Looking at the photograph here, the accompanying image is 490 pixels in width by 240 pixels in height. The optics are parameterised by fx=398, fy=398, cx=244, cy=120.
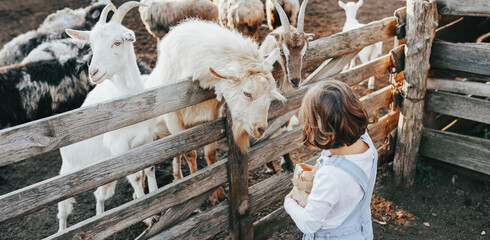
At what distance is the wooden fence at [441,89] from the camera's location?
395 cm

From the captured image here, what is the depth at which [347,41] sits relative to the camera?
3.87 m

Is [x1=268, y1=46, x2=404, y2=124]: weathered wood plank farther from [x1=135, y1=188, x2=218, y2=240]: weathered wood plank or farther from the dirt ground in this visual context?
the dirt ground

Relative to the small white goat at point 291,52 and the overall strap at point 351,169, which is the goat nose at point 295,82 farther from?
the overall strap at point 351,169

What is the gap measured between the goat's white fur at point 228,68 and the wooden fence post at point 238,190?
6 centimetres

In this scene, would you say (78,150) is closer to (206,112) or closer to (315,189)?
(206,112)

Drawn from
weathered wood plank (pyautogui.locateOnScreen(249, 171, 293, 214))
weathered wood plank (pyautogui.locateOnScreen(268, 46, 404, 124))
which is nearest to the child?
weathered wood plank (pyautogui.locateOnScreen(268, 46, 404, 124))

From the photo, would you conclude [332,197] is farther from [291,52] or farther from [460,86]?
[460,86]

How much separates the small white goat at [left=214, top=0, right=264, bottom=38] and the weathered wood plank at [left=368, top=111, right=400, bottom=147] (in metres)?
3.42

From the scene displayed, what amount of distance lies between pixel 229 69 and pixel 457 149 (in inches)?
115

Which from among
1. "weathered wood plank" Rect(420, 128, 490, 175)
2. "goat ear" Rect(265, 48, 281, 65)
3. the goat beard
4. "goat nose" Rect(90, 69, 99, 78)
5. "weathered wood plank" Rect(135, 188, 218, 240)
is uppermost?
"goat nose" Rect(90, 69, 99, 78)

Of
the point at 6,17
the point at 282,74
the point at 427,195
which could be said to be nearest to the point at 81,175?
the point at 282,74

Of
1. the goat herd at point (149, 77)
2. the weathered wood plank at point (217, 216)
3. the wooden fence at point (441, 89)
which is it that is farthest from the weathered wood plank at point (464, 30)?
the weathered wood plank at point (217, 216)

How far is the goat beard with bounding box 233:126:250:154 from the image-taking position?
3207mm

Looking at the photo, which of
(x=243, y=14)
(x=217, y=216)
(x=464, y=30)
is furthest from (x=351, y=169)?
(x=243, y=14)
